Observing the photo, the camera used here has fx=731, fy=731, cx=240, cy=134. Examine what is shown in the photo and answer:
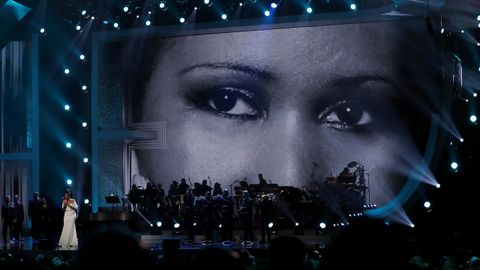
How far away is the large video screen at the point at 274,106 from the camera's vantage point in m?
18.5

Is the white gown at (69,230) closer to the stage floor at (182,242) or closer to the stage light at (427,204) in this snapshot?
the stage floor at (182,242)

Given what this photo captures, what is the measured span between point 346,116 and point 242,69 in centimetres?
337

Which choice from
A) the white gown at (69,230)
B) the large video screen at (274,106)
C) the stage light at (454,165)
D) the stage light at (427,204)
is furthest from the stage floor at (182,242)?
the stage light at (454,165)

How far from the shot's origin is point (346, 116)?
19.2m

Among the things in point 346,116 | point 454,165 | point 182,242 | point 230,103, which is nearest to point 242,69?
point 230,103

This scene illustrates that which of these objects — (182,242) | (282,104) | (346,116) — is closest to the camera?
(182,242)

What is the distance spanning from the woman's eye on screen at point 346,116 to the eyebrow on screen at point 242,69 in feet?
6.29

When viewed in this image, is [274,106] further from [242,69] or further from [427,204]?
[427,204]

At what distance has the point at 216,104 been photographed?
20.8 meters

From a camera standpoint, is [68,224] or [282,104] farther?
[282,104]

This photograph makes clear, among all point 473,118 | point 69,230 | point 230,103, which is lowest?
point 69,230

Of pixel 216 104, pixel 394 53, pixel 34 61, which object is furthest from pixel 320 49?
pixel 34 61

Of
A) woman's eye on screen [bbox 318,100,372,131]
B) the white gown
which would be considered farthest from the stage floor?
woman's eye on screen [bbox 318,100,372,131]

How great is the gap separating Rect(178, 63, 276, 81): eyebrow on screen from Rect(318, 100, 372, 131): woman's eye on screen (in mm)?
1918
